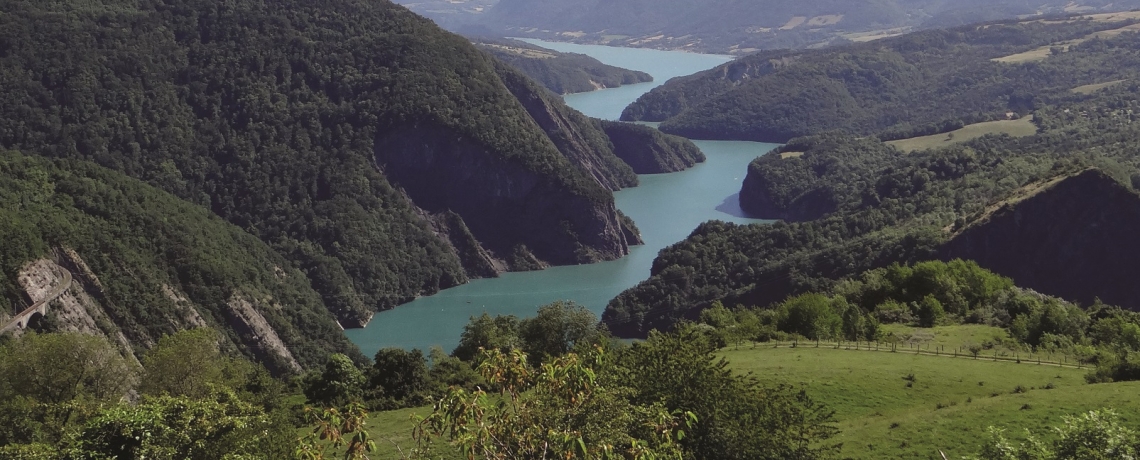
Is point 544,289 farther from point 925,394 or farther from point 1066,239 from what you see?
point 925,394

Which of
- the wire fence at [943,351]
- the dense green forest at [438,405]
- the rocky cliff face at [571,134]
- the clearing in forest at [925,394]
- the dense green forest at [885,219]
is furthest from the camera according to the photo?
the rocky cliff face at [571,134]

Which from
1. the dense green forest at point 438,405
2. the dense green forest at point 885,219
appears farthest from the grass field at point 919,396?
the dense green forest at point 885,219

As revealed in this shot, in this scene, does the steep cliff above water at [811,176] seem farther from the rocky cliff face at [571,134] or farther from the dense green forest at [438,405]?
the dense green forest at [438,405]

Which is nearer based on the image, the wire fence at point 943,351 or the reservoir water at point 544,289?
the wire fence at point 943,351

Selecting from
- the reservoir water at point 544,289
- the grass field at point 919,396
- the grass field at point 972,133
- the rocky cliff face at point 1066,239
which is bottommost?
the reservoir water at point 544,289

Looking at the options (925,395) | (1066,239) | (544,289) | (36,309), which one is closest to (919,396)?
(925,395)

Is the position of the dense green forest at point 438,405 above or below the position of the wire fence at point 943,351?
above

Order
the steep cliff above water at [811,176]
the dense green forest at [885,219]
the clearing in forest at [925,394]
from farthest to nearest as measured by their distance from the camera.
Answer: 1. the steep cliff above water at [811,176]
2. the dense green forest at [885,219]
3. the clearing in forest at [925,394]
